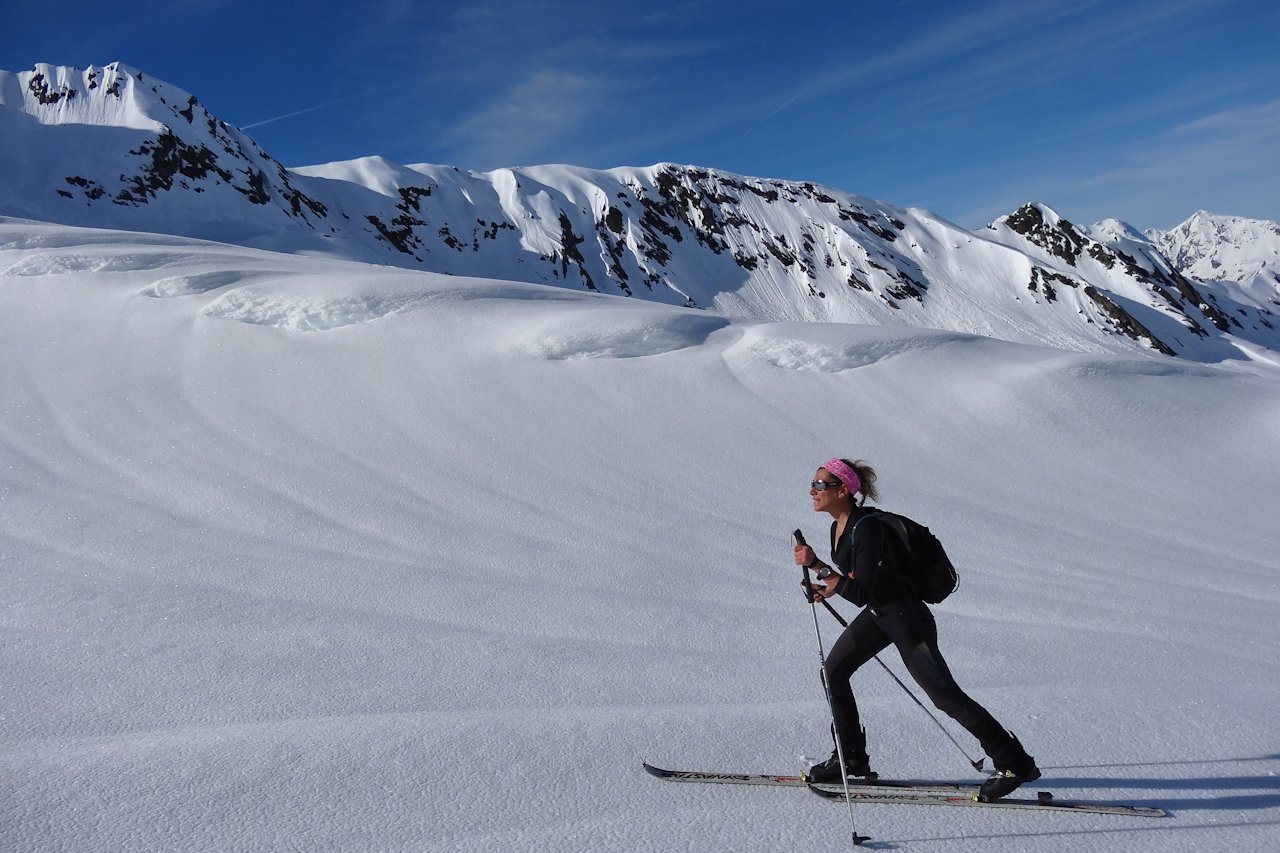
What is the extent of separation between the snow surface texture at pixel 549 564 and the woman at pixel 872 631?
25 cm

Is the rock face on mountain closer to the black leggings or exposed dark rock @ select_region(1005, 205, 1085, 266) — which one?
exposed dark rock @ select_region(1005, 205, 1085, 266)

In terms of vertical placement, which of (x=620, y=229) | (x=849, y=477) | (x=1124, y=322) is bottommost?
(x=849, y=477)

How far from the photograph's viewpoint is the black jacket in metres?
3.22

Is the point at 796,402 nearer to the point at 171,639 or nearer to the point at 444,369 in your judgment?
the point at 444,369

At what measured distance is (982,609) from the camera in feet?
19.3

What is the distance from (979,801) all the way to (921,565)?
1026mm

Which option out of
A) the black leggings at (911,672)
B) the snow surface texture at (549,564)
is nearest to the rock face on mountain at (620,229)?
the snow surface texture at (549,564)

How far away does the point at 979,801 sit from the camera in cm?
321

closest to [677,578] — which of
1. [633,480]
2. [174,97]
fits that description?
[633,480]

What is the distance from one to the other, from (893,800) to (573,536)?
398 centimetres

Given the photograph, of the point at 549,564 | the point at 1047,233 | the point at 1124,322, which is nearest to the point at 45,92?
the point at 549,564

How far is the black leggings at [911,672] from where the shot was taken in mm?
3184

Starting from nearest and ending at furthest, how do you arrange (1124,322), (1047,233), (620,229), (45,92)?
(45,92) < (1124,322) < (620,229) < (1047,233)

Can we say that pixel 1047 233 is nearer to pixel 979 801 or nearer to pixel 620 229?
pixel 620 229
